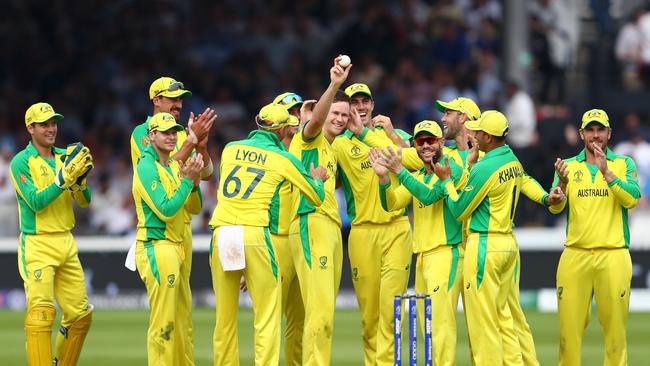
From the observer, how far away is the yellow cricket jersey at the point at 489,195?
1033 cm

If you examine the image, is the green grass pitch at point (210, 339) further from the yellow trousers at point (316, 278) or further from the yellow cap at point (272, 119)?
the yellow cap at point (272, 119)

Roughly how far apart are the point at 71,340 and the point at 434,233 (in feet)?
9.96

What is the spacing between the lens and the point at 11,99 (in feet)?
72.1

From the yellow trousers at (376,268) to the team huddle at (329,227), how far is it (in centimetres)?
1

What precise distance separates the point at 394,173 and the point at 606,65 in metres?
10.2

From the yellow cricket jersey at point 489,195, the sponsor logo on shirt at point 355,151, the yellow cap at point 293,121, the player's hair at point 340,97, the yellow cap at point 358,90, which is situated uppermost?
the yellow cap at point 358,90

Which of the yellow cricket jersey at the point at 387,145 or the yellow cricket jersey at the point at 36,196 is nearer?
the yellow cricket jersey at the point at 36,196

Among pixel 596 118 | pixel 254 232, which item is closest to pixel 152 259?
pixel 254 232

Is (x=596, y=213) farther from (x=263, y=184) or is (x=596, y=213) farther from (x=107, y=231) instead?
(x=107, y=231)

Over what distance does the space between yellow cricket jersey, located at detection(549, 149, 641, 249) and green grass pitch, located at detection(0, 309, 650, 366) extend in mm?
2057

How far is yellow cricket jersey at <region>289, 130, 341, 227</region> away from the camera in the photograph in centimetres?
1078

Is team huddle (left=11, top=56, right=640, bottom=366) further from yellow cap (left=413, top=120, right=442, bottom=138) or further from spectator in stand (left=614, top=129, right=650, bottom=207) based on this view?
spectator in stand (left=614, top=129, right=650, bottom=207)

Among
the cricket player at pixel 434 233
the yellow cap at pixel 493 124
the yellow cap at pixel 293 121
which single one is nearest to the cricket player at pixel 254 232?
the yellow cap at pixel 293 121

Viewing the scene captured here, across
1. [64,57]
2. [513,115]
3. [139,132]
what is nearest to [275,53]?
[64,57]
